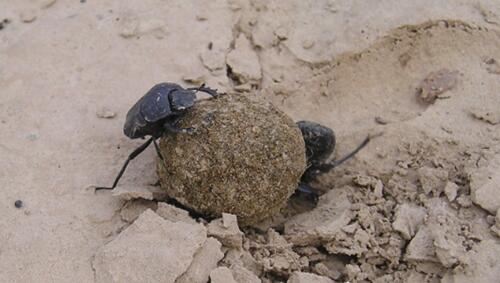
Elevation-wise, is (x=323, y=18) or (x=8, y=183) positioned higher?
(x=323, y=18)

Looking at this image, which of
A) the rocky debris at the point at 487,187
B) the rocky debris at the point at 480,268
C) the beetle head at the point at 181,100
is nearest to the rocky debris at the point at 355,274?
the rocky debris at the point at 480,268

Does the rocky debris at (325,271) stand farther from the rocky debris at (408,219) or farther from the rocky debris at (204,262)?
the rocky debris at (204,262)

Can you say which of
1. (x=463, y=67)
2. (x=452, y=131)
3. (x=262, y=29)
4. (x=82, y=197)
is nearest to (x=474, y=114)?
(x=452, y=131)

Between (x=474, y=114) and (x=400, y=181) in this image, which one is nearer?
(x=400, y=181)

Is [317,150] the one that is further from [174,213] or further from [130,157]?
[130,157]

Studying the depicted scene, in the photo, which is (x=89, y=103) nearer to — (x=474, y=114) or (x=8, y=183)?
(x=8, y=183)

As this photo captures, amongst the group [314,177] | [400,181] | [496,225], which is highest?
[496,225]

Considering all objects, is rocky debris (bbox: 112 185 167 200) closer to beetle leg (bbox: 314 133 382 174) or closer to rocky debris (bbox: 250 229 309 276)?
rocky debris (bbox: 250 229 309 276)
